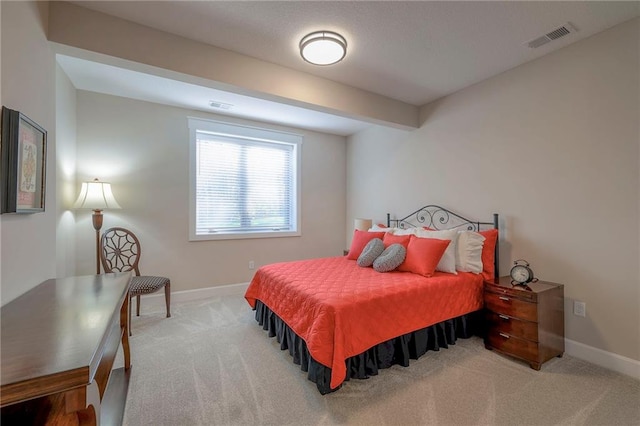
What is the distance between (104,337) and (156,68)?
2002 mm

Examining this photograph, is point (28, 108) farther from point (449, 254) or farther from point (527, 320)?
point (527, 320)

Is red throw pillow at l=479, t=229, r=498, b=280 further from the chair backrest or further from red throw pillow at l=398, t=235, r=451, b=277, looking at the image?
the chair backrest

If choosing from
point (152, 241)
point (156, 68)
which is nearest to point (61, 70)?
point (156, 68)

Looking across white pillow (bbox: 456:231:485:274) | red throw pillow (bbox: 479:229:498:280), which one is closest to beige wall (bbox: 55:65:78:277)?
white pillow (bbox: 456:231:485:274)

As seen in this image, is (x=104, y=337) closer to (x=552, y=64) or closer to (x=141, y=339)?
(x=141, y=339)

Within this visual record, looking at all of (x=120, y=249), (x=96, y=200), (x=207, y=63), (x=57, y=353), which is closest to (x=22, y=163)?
(x=57, y=353)

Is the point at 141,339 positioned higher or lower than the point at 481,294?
lower

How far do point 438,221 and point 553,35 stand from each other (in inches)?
80.3

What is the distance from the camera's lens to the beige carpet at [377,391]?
170cm

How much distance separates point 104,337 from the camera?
3.58 feet

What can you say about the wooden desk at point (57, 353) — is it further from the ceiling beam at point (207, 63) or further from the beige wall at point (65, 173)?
the ceiling beam at point (207, 63)

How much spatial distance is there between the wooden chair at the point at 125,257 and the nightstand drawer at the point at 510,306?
130 inches

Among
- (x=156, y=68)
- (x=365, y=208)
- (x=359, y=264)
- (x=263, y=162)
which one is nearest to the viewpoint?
(x=156, y=68)

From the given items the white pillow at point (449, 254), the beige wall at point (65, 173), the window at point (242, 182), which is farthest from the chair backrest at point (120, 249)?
the white pillow at point (449, 254)
